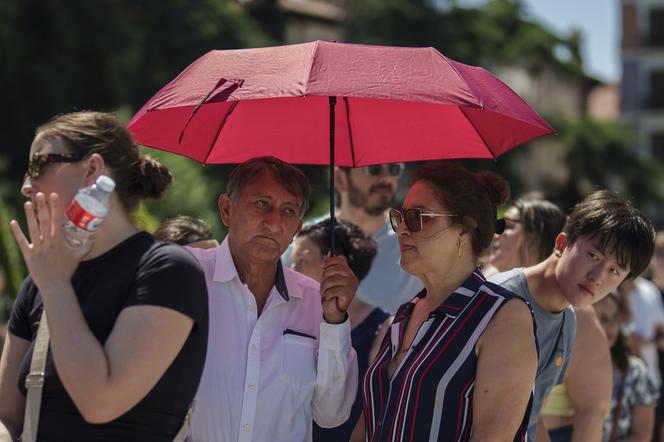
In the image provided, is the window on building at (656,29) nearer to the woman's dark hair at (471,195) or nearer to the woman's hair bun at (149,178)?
the woman's dark hair at (471,195)

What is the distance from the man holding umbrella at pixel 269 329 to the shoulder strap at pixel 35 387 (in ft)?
2.90

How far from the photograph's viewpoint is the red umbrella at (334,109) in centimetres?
344

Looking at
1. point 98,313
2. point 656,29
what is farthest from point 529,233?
point 656,29

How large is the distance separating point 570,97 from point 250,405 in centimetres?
4707

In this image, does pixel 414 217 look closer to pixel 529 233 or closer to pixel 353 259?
pixel 353 259

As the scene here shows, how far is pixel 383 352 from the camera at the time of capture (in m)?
3.88

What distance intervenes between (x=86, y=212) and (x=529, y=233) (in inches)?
124

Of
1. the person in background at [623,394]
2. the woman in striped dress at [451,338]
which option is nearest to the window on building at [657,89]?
the person in background at [623,394]

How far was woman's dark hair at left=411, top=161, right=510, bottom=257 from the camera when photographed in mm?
3789

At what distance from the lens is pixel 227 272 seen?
3.85 m

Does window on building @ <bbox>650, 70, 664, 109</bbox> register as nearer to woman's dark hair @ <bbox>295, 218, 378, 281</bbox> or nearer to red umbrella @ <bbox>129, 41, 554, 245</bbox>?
woman's dark hair @ <bbox>295, 218, 378, 281</bbox>

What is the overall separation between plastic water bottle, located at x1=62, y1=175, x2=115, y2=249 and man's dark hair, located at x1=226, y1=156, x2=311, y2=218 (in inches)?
48.3

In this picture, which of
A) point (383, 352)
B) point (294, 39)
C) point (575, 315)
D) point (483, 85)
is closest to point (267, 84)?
point (483, 85)

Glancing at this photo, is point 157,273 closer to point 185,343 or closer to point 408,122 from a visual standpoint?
point 185,343
